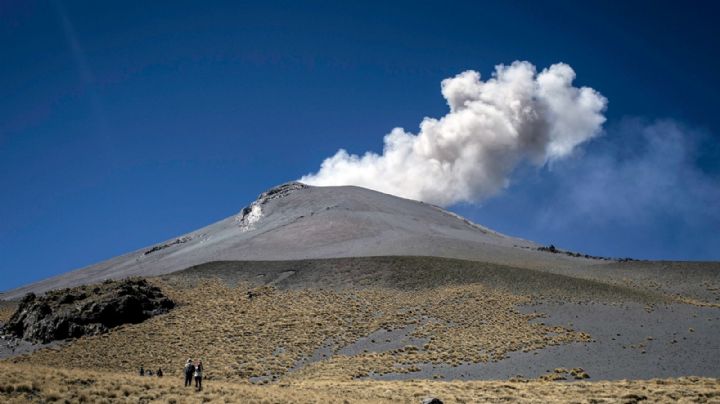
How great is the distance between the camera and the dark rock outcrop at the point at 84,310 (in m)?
40.0

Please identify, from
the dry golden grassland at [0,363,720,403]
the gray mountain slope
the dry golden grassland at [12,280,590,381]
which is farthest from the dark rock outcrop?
the dry golden grassland at [0,363,720,403]

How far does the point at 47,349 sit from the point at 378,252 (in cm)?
3423

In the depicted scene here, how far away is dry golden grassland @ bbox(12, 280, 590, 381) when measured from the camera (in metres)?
32.2

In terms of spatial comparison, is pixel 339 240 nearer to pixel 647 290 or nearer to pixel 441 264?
pixel 441 264

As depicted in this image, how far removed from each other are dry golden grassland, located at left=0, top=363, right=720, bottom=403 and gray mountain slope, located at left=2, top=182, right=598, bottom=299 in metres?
32.6

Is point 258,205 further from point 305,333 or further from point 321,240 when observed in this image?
point 305,333

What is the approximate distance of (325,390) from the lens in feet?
77.9

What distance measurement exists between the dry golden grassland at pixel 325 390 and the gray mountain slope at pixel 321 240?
1283 inches

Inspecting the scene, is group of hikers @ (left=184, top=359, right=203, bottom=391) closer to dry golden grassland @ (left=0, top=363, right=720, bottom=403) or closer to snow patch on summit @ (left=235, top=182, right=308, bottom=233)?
dry golden grassland @ (left=0, top=363, right=720, bottom=403)

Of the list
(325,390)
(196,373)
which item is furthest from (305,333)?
(196,373)

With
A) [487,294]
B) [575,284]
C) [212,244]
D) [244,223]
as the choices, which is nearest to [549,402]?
[487,294]

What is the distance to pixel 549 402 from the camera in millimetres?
21078

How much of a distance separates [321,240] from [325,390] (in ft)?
142

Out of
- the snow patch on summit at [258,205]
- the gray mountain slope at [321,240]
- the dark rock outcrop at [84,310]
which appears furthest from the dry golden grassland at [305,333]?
the snow patch on summit at [258,205]
